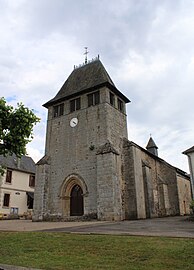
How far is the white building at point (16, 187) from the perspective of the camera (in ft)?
102

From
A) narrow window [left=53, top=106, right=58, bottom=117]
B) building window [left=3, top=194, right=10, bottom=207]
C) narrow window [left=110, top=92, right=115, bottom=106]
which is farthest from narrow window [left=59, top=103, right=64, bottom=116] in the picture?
building window [left=3, top=194, right=10, bottom=207]

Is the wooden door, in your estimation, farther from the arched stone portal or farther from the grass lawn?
the grass lawn

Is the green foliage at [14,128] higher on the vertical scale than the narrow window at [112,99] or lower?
lower

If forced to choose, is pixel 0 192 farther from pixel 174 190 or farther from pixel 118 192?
pixel 174 190

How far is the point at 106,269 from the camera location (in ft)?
14.1

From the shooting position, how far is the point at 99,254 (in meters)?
5.52

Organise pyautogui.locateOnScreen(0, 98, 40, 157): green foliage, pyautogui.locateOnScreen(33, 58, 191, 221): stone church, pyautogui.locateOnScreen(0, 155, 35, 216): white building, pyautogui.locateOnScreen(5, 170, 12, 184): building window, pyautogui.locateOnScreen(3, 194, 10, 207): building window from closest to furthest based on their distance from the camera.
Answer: pyautogui.locateOnScreen(0, 98, 40, 157): green foliage
pyautogui.locateOnScreen(33, 58, 191, 221): stone church
pyautogui.locateOnScreen(3, 194, 10, 207): building window
pyautogui.locateOnScreen(0, 155, 35, 216): white building
pyautogui.locateOnScreen(5, 170, 12, 184): building window

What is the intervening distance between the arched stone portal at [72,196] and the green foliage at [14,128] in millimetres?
8481

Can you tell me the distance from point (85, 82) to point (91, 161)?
8153mm

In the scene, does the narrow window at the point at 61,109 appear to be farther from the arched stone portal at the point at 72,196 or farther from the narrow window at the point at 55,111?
the arched stone portal at the point at 72,196

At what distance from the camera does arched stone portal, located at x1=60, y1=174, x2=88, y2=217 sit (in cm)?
1998

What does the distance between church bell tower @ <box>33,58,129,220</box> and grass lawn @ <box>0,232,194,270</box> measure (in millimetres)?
10477

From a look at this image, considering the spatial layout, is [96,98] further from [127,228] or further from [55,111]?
[127,228]

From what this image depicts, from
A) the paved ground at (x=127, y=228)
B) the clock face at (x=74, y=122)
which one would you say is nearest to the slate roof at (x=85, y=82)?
the clock face at (x=74, y=122)
